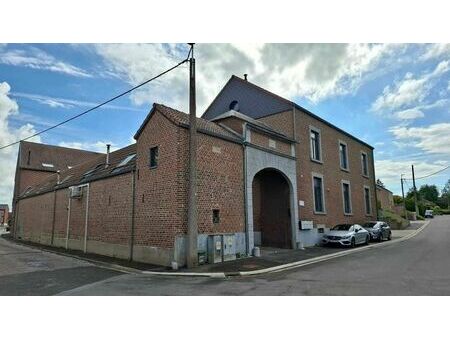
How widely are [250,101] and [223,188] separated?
394 inches

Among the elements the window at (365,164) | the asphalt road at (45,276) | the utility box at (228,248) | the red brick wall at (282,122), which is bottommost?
the asphalt road at (45,276)

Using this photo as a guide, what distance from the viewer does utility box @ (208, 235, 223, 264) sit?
39.3ft

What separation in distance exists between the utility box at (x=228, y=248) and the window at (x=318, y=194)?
28.5ft

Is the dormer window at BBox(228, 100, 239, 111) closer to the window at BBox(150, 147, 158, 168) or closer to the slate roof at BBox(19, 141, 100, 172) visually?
the window at BBox(150, 147, 158, 168)

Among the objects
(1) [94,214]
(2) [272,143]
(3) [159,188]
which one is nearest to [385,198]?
(2) [272,143]

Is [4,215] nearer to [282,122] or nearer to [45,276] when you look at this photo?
[282,122]

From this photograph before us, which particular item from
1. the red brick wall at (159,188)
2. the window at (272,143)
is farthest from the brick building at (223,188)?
the window at (272,143)

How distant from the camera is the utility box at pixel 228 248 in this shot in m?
12.5

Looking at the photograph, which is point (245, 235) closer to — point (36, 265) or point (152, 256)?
point (152, 256)

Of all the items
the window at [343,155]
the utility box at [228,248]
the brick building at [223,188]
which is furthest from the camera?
the window at [343,155]

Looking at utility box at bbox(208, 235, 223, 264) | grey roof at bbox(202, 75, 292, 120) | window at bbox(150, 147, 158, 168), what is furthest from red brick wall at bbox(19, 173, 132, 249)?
grey roof at bbox(202, 75, 292, 120)

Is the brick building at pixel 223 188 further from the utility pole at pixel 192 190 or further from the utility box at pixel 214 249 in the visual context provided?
the utility pole at pixel 192 190

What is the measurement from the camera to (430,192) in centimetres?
10462

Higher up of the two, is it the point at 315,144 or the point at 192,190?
the point at 315,144
